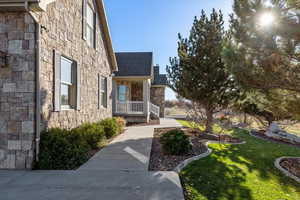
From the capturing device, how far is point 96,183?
11.2ft

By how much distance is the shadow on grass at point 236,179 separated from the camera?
3182 mm

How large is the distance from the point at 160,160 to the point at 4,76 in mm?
4684

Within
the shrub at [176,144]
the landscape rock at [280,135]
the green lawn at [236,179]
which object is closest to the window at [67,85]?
the shrub at [176,144]

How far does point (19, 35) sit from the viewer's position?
163 inches

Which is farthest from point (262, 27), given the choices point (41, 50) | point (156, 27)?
point (156, 27)

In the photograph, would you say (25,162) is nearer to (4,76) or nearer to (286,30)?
(4,76)

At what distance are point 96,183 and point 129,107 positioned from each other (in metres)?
9.41

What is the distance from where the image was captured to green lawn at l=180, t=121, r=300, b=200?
3166 millimetres

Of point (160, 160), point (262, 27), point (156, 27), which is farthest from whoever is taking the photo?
point (156, 27)

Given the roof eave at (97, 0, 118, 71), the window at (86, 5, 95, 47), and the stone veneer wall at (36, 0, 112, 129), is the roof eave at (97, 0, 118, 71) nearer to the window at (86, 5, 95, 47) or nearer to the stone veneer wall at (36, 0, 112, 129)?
the stone veneer wall at (36, 0, 112, 129)

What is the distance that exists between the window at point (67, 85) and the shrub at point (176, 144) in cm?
367

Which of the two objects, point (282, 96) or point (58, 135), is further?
point (282, 96)

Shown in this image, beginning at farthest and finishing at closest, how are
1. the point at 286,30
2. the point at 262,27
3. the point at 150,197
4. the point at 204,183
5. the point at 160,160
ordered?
the point at 160,160, the point at 262,27, the point at 286,30, the point at 204,183, the point at 150,197

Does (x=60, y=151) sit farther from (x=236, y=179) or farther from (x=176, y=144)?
(x=236, y=179)
